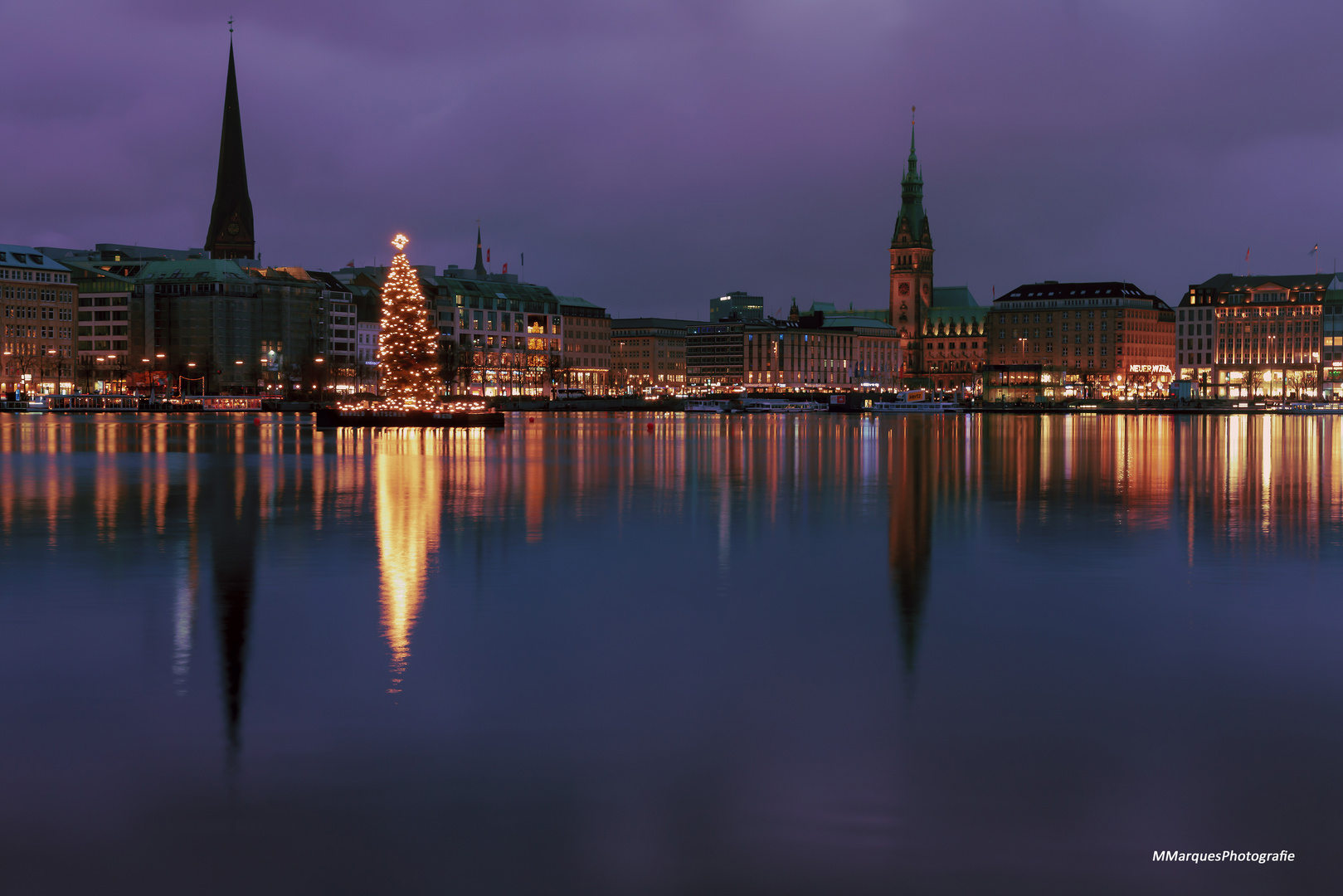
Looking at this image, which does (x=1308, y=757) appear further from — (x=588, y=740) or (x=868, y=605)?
(x=868, y=605)

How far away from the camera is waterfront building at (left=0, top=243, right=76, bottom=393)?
182m

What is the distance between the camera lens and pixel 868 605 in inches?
625

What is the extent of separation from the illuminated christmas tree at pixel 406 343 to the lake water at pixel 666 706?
187ft

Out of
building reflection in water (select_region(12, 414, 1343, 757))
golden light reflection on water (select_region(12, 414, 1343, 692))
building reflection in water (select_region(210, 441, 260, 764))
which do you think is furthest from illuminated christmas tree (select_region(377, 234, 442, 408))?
building reflection in water (select_region(210, 441, 260, 764))

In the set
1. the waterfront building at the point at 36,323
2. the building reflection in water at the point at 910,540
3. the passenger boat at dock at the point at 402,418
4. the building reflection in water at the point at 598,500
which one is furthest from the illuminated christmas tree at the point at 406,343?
the waterfront building at the point at 36,323

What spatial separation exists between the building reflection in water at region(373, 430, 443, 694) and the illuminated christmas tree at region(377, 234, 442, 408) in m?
32.4

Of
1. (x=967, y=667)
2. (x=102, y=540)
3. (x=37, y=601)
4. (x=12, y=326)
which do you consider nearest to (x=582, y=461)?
(x=102, y=540)

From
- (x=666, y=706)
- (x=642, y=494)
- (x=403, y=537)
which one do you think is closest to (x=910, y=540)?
(x=403, y=537)

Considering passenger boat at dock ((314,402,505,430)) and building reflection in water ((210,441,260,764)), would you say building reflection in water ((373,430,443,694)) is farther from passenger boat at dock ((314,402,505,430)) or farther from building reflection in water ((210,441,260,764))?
passenger boat at dock ((314,402,505,430))

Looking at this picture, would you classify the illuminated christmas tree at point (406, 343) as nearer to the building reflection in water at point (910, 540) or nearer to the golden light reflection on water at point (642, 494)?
the golden light reflection on water at point (642, 494)

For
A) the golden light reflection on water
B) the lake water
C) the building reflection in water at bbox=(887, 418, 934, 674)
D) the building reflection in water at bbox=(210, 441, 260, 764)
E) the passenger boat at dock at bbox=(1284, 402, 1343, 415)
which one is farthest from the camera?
the passenger boat at dock at bbox=(1284, 402, 1343, 415)

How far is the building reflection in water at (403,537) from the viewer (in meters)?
14.3

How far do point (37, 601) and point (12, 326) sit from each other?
620 feet

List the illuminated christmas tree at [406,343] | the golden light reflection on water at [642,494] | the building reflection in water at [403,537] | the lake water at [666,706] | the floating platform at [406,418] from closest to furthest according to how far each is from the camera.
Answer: the lake water at [666,706]
the building reflection in water at [403,537]
the golden light reflection on water at [642,494]
the illuminated christmas tree at [406,343]
the floating platform at [406,418]
